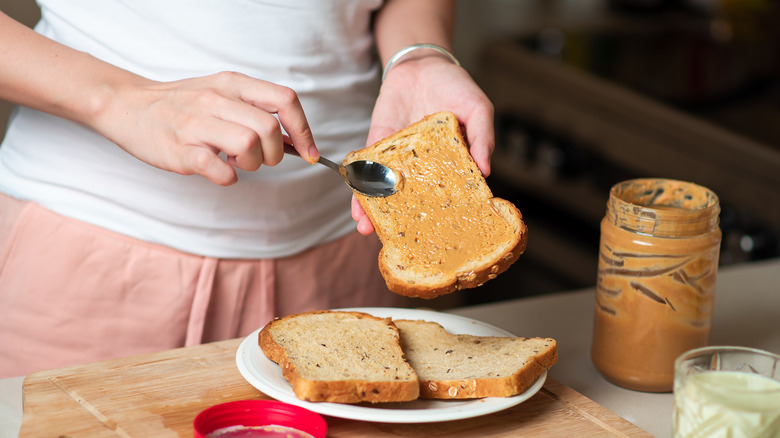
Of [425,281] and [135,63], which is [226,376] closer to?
[425,281]

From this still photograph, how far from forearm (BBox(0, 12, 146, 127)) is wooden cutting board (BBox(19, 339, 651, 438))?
0.35 m

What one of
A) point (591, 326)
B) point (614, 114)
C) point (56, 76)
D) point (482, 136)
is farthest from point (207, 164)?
point (614, 114)

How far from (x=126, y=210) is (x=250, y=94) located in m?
0.36

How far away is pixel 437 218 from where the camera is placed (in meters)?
1.29

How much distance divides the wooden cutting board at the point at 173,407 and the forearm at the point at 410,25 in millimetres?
Result: 648

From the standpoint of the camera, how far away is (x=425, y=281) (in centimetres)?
119

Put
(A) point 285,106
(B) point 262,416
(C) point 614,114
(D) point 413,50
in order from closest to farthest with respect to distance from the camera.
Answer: (B) point 262,416
(A) point 285,106
(D) point 413,50
(C) point 614,114

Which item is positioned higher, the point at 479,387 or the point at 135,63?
the point at 135,63

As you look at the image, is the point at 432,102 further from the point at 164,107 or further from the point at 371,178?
the point at 164,107

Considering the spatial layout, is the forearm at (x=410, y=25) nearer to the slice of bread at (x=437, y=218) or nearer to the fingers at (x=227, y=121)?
the slice of bread at (x=437, y=218)

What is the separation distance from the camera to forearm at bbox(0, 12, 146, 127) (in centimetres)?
120

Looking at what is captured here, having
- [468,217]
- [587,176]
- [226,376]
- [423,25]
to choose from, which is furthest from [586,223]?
[226,376]

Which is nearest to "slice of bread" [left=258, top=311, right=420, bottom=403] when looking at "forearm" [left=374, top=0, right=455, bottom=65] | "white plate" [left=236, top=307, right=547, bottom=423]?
"white plate" [left=236, top=307, right=547, bottom=423]

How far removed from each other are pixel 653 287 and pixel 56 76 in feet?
2.91
